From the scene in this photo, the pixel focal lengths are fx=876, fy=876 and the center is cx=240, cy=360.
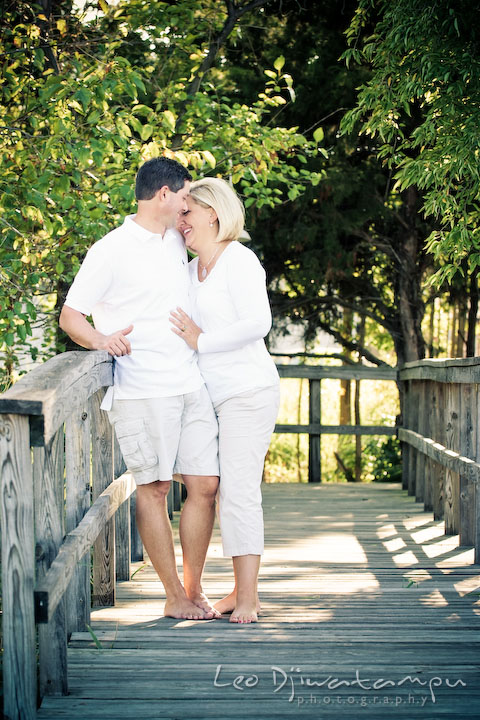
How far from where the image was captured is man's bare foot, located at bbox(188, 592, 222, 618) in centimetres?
340

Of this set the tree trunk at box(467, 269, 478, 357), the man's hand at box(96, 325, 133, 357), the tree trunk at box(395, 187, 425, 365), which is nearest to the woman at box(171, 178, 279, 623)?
the man's hand at box(96, 325, 133, 357)

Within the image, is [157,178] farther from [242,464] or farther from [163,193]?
[242,464]

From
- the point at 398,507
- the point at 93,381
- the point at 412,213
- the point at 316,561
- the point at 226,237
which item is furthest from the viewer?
the point at 412,213

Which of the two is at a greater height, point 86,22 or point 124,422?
point 86,22

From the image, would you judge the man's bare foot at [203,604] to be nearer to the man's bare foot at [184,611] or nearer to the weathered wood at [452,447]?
the man's bare foot at [184,611]

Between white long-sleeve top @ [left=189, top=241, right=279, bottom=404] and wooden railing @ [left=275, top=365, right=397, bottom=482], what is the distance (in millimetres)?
5649

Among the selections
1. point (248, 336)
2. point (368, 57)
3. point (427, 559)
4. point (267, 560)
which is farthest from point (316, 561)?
point (368, 57)

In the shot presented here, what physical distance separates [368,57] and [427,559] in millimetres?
4313

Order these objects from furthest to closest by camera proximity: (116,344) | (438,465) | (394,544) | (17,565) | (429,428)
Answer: (429,428) → (438,465) → (394,544) → (116,344) → (17,565)

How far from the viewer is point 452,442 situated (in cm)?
533

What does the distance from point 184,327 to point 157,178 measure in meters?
0.61

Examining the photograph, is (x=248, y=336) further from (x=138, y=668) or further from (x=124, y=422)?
(x=138, y=668)

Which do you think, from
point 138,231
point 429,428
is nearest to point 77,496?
point 138,231

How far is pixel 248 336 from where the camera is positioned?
338cm
